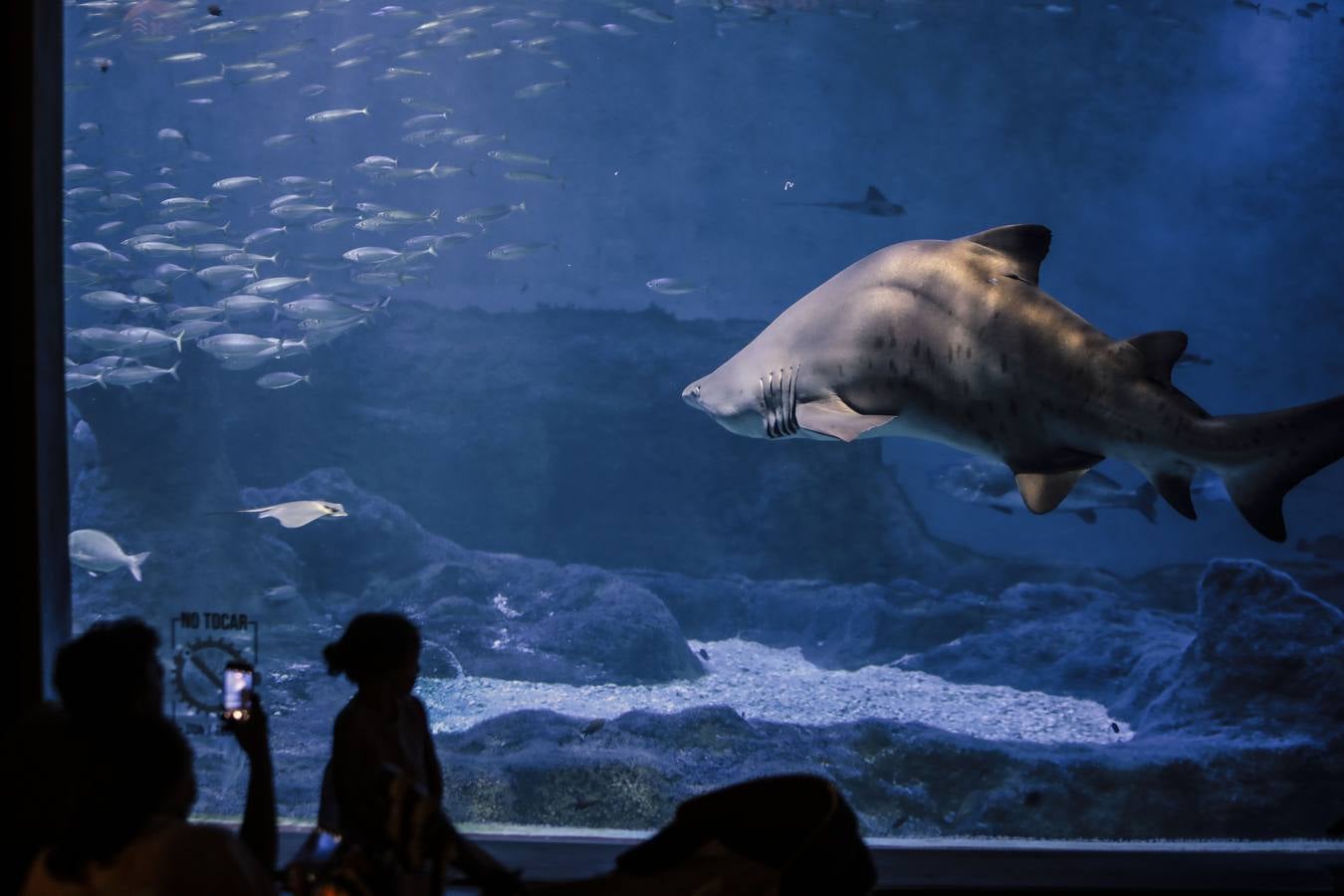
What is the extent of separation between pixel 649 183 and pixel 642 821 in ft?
48.0

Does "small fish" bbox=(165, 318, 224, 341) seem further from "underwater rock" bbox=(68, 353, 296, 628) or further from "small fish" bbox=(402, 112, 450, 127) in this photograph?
"small fish" bbox=(402, 112, 450, 127)

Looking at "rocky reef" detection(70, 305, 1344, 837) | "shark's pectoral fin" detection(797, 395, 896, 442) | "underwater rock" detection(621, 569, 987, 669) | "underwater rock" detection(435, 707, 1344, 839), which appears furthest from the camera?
"underwater rock" detection(621, 569, 987, 669)

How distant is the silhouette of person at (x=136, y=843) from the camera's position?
1413 millimetres

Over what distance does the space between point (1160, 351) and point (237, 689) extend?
291 cm

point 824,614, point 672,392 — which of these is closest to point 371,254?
point 672,392

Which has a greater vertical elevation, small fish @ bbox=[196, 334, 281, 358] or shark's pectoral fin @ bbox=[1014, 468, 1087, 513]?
shark's pectoral fin @ bbox=[1014, 468, 1087, 513]

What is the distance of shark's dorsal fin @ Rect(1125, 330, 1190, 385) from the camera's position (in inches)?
104

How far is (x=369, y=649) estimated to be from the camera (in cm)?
216

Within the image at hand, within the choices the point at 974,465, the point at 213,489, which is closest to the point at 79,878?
the point at 213,489

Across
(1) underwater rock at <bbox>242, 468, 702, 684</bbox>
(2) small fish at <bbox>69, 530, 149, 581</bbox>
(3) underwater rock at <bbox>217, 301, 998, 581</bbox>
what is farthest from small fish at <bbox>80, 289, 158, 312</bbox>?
(3) underwater rock at <bbox>217, 301, 998, 581</bbox>

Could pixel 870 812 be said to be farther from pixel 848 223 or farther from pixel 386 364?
pixel 848 223

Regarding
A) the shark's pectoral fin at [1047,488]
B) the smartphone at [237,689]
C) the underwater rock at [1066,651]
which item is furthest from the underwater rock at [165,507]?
the shark's pectoral fin at [1047,488]

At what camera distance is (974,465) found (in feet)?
33.2

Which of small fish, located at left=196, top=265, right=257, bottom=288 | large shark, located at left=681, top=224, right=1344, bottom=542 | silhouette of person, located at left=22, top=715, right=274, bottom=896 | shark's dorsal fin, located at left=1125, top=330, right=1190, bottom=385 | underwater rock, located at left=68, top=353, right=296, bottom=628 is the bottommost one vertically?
underwater rock, located at left=68, top=353, right=296, bottom=628
